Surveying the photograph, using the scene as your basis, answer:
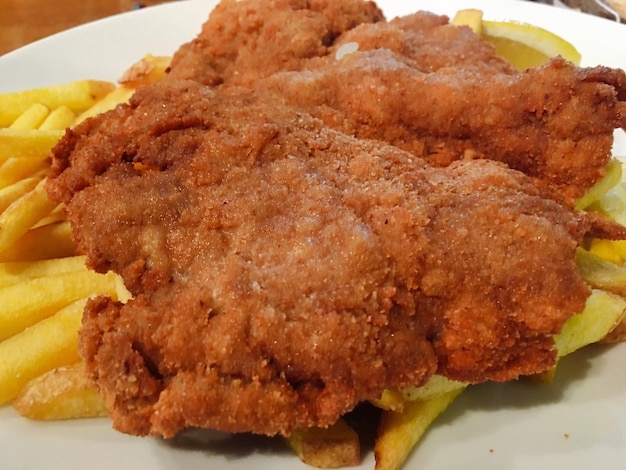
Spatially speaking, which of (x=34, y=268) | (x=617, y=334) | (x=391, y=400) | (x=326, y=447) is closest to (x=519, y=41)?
(x=617, y=334)

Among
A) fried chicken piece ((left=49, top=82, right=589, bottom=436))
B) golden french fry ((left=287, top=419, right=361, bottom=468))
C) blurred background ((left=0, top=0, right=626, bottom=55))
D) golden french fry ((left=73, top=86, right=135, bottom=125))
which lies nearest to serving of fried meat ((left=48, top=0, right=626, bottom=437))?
fried chicken piece ((left=49, top=82, right=589, bottom=436))

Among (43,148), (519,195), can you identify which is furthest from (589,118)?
(43,148)

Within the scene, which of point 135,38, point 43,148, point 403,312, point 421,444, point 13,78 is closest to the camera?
point 403,312

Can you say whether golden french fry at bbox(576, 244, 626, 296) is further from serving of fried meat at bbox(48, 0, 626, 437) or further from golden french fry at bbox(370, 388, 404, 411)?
golden french fry at bbox(370, 388, 404, 411)

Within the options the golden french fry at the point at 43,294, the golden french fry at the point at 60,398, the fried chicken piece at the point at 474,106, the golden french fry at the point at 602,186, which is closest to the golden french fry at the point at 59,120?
the golden french fry at the point at 43,294

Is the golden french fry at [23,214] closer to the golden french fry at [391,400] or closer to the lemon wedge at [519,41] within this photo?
the golden french fry at [391,400]

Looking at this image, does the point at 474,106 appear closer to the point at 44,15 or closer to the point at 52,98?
the point at 52,98

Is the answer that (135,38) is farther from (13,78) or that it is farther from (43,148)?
(43,148)

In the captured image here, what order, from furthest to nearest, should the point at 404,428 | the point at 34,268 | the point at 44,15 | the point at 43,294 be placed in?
the point at 44,15 → the point at 34,268 → the point at 43,294 → the point at 404,428
